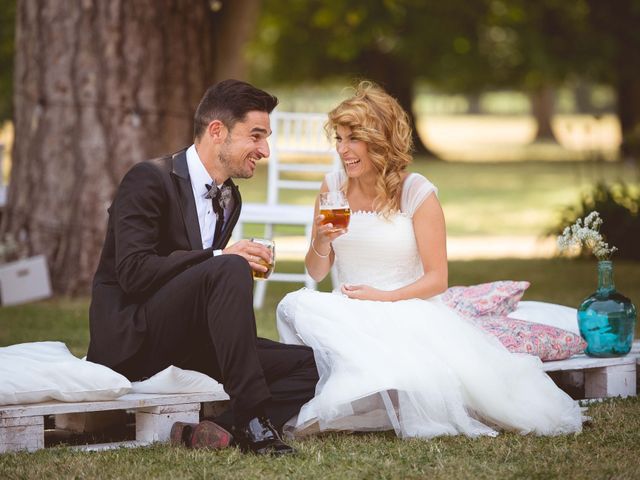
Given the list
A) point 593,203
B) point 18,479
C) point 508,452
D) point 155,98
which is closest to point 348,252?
point 508,452

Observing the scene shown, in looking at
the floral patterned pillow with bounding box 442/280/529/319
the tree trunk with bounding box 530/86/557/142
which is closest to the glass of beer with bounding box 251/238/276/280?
the floral patterned pillow with bounding box 442/280/529/319

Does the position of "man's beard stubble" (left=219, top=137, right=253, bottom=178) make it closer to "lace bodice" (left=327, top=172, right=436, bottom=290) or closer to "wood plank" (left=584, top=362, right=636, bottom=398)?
"lace bodice" (left=327, top=172, right=436, bottom=290)

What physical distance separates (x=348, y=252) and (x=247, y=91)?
3.28ft

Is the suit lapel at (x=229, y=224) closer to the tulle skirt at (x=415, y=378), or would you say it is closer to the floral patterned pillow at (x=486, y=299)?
the tulle skirt at (x=415, y=378)

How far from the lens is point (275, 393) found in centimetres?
470

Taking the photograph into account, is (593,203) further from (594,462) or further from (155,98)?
(594,462)

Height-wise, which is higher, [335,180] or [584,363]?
[335,180]

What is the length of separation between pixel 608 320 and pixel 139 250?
2293mm

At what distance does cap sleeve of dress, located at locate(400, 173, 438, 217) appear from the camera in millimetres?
5176

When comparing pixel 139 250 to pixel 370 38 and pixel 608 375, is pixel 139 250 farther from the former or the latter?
pixel 370 38

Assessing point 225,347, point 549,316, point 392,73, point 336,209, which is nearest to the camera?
point 225,347

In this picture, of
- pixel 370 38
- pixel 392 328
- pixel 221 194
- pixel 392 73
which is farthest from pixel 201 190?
pixel 392 73

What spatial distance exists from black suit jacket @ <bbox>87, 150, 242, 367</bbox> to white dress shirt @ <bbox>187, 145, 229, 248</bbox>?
41mm

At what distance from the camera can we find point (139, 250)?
4434 millimetres
